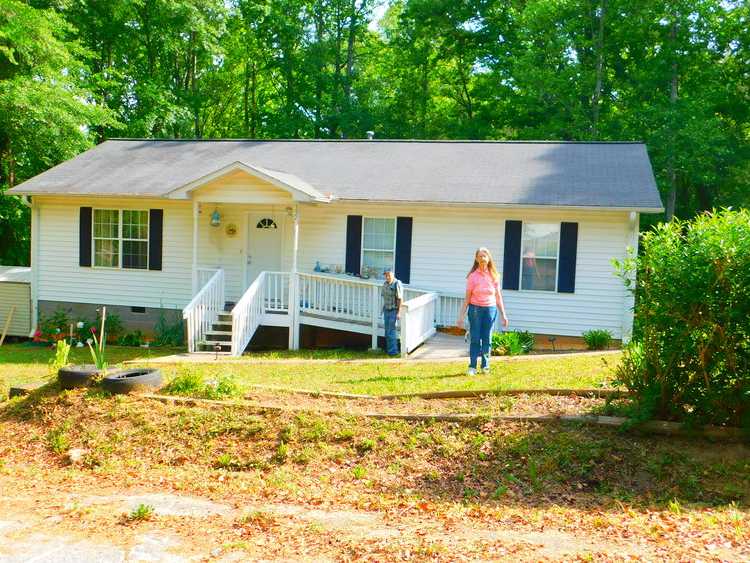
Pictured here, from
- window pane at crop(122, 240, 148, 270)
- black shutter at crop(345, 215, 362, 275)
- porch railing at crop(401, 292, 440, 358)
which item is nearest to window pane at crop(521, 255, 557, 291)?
porch railing at crop(401, 292, 440, 358)

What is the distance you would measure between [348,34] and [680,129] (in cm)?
1714

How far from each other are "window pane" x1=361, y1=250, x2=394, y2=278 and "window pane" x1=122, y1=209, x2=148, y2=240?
5.19 meters

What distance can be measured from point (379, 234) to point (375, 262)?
1.97 feet

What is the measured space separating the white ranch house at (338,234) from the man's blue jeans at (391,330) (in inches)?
18.1

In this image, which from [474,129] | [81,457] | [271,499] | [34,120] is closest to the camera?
[271,499]

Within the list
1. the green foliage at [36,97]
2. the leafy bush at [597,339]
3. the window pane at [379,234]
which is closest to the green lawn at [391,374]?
the leafy bush at [597,339]

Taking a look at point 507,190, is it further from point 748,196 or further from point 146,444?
point 748,196

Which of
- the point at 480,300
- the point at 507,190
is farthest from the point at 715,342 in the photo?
the point at 507,190

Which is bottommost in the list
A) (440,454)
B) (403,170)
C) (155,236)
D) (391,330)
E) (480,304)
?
(440,454)

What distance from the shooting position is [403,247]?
1475 cm

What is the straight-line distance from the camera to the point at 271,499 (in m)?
5.68

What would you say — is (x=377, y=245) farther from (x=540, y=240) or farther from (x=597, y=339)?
(x=597, y=339)

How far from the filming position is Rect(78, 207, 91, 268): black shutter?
16.2 m

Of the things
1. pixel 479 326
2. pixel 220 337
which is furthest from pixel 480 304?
pixel 220 337
